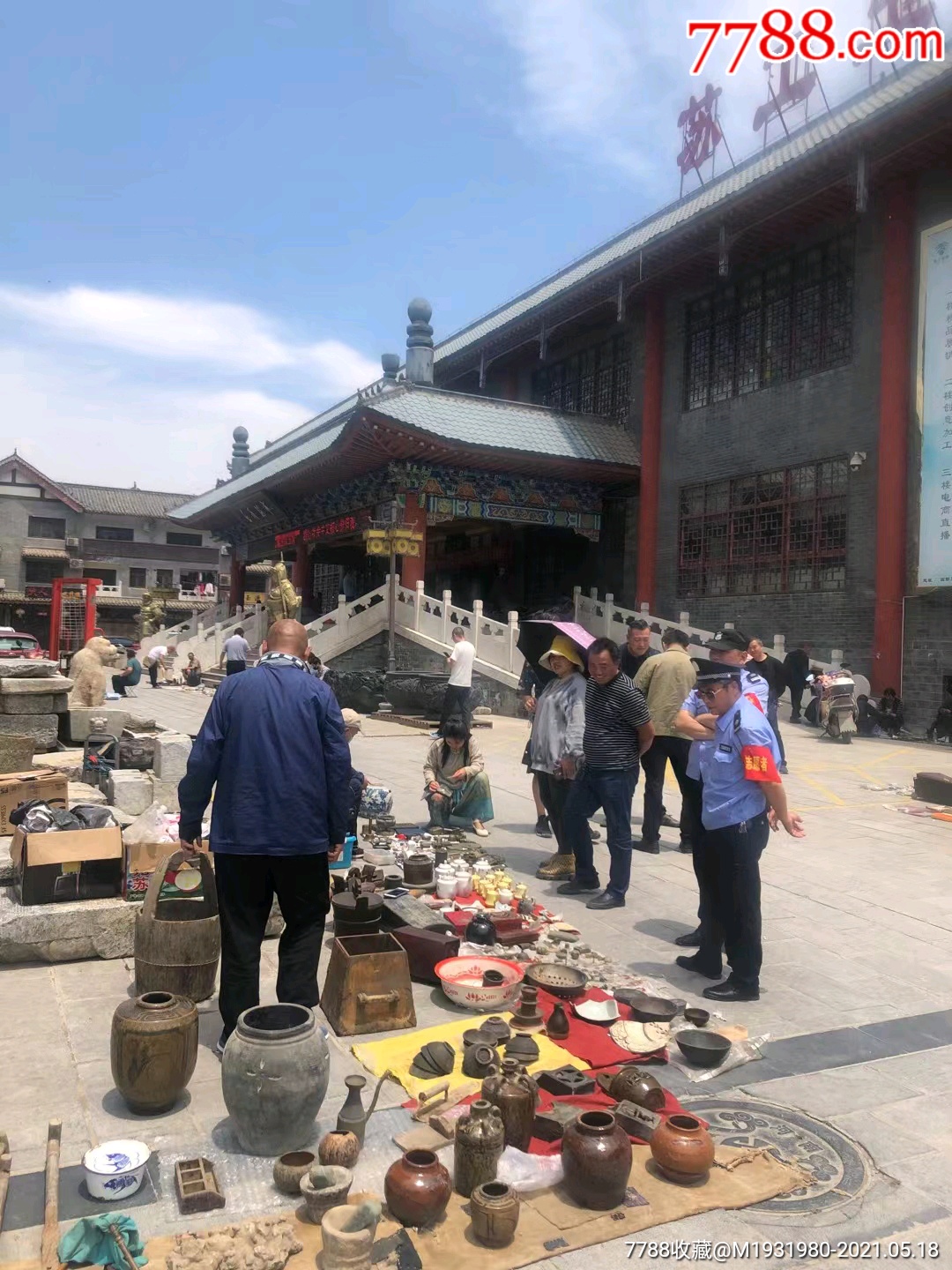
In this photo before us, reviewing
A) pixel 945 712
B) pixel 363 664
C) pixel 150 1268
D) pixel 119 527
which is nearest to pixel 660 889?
pixel 150 1268

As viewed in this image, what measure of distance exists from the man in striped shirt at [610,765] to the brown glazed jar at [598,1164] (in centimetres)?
312

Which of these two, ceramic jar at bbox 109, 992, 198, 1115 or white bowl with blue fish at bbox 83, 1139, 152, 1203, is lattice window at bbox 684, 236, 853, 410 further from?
white bowl with blue fish at bbox 83, 1139, 152, 1203

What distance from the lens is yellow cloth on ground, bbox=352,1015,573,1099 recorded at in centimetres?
349

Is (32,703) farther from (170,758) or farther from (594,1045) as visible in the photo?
(594,1045)

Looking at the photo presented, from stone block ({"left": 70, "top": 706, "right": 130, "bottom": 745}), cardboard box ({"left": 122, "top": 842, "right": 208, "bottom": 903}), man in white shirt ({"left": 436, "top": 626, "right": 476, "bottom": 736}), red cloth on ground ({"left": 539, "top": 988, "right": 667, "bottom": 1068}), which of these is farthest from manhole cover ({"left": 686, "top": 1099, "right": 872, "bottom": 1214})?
man in white shirt ({"left": 436, "top": 626, "right": 476, "bottom": 736})

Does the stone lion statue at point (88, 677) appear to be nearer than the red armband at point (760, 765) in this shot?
No

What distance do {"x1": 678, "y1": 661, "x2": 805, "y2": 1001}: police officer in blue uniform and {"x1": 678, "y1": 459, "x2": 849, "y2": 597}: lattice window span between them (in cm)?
1331

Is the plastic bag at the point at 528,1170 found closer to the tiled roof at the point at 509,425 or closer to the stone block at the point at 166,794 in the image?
the stone block at the point at 166,794

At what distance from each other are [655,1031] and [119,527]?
54701 millimetres

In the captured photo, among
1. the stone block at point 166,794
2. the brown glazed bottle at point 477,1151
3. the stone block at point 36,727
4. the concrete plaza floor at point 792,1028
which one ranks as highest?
the stone block at point 36,727

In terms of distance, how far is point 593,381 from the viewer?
77.2 ft

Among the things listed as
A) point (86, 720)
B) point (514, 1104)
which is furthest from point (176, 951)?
point (86, 720)

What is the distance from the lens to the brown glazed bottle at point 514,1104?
9.82 ft

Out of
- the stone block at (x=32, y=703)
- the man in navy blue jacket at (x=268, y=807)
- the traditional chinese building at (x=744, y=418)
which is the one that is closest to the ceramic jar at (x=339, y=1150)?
the man in navy blue jacket at (x=268, y=807)
